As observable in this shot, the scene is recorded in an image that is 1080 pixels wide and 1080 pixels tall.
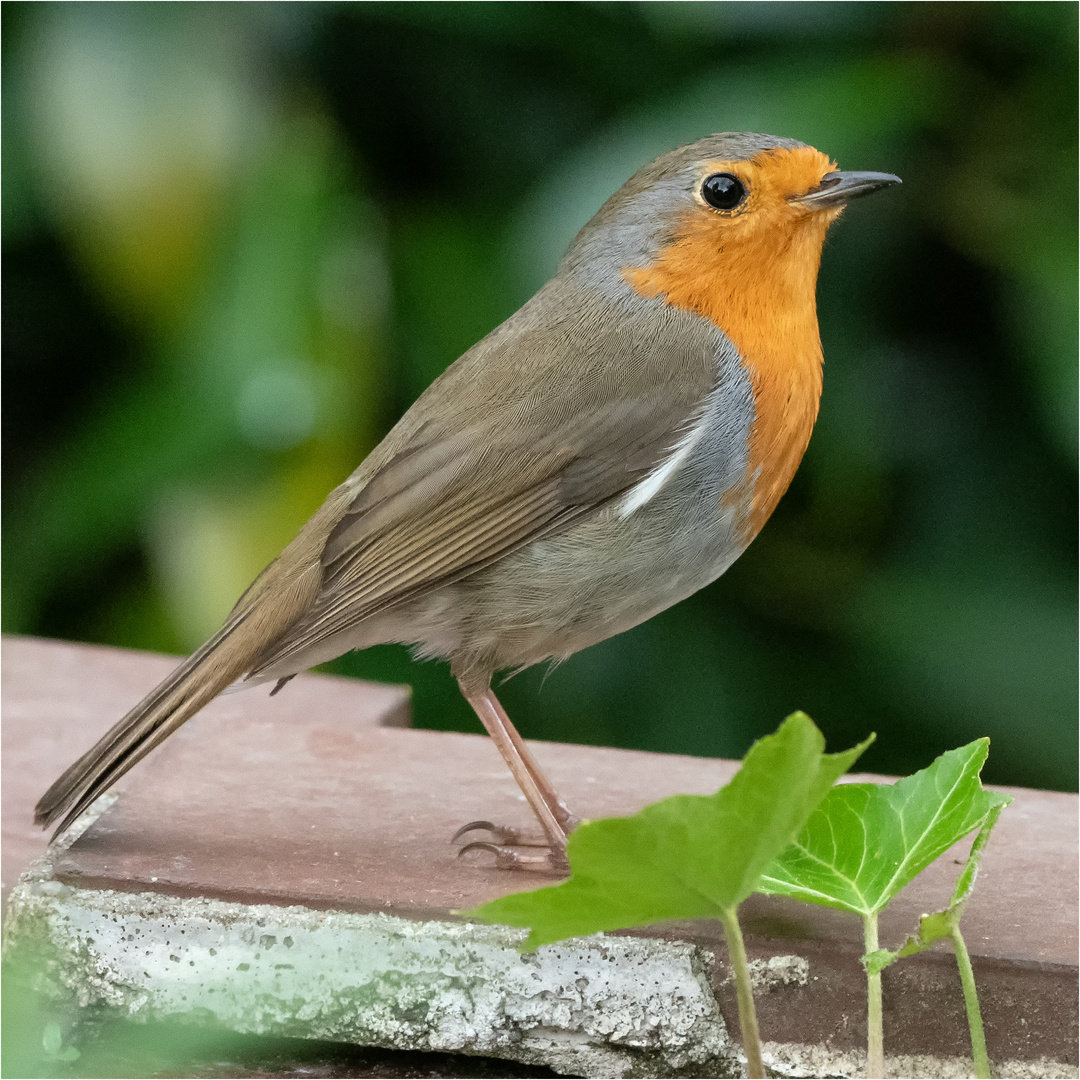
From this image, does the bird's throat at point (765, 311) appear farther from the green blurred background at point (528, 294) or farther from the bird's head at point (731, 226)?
the green blurred background at point (528, 294)

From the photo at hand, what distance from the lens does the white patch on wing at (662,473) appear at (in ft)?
7.61

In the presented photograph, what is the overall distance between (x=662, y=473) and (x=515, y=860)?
63 cm

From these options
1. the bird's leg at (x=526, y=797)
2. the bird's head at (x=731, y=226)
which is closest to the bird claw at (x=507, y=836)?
the bird's leg at (x=526, y=797)

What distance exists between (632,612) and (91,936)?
0.92 metres

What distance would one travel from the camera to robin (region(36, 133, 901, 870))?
7.59ft

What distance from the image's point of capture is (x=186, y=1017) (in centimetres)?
191

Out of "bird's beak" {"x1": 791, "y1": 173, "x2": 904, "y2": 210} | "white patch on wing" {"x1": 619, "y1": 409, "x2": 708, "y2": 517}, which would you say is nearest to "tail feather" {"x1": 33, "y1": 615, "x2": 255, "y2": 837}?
"white patch on wing" {"x1": 619, "y1": 409, "x2": 708, "y2": 517}

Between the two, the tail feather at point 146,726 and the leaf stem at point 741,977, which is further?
the tail feather at point 146,726

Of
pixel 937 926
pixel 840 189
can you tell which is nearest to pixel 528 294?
pixel 840 189

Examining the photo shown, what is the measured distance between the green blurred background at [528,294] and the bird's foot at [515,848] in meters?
1.03

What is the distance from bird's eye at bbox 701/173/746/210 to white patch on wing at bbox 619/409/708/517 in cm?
46

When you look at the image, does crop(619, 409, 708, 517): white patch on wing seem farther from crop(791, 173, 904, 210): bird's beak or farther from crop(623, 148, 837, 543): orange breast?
crop(791, 173, 904, 210): bird's beak

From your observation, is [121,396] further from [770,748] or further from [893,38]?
[770,748]

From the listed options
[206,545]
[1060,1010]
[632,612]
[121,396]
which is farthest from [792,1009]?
[121,396]
